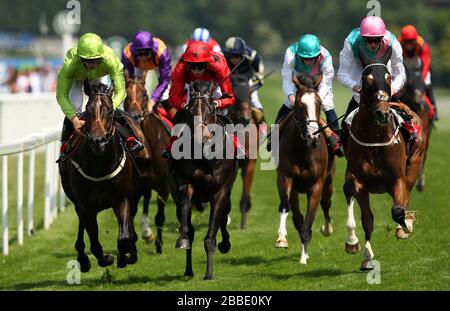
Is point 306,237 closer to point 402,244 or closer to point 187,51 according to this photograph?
point 402,244

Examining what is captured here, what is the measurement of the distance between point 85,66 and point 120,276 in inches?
77.4

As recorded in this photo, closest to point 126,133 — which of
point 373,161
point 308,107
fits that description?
point 308,107

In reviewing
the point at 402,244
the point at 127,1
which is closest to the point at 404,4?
the point at 127,1

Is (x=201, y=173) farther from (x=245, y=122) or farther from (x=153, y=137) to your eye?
(x=245, y=122)

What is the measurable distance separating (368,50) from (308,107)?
76 centimetres

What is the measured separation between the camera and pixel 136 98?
11.5 metres

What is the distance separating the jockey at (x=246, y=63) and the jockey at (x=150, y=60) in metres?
1.25

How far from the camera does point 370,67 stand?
8789 mm

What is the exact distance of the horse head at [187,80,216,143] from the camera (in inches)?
345

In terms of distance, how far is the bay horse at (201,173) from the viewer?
29.1 ft

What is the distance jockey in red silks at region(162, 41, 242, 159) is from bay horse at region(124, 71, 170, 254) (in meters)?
1.61

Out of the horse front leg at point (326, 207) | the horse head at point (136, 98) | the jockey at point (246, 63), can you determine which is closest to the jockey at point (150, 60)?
the horse head at point (136, 98)

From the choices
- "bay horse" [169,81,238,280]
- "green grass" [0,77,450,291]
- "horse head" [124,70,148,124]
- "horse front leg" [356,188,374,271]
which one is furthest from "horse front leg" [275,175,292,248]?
"horse head" [124,70,148,124]

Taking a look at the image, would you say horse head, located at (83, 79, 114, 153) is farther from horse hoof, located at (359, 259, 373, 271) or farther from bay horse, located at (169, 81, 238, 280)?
horse hoof, located at (359, 259, 373, 271)
